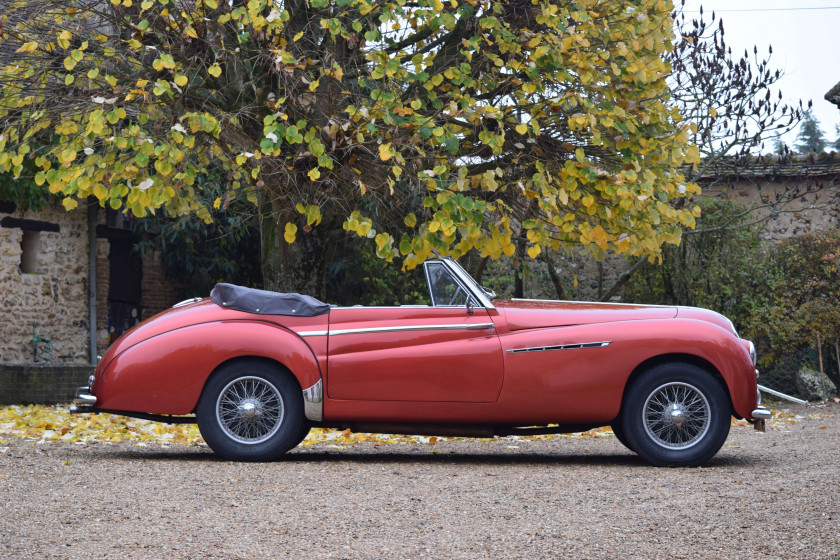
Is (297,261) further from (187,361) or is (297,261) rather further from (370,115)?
(187,361)

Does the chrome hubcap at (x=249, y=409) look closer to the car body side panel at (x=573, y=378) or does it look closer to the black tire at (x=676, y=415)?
the car body side panel at (x=573, y=378)

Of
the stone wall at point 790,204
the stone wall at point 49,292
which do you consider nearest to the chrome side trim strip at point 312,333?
the stone wall at point 49,292

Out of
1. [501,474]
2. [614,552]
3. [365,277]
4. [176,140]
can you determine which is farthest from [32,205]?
[614,552]

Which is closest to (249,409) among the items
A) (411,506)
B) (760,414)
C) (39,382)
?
(411,506)

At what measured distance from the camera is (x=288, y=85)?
8945 millimetres

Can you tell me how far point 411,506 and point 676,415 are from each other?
246cm

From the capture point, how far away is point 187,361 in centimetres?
692

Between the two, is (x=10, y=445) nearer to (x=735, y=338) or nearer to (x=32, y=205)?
(x=735, y=338)

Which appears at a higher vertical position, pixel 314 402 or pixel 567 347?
pixel 567 347

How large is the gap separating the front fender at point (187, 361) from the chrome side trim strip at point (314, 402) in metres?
0.04

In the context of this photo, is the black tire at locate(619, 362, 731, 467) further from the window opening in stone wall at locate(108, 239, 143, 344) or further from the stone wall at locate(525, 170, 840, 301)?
the window opening in stone wall at locate(108, 239, 143, 344)

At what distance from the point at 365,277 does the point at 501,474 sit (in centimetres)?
1002

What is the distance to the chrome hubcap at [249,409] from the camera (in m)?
6.90

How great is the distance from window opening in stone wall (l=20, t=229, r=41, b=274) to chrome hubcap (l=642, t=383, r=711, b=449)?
12444 mm
